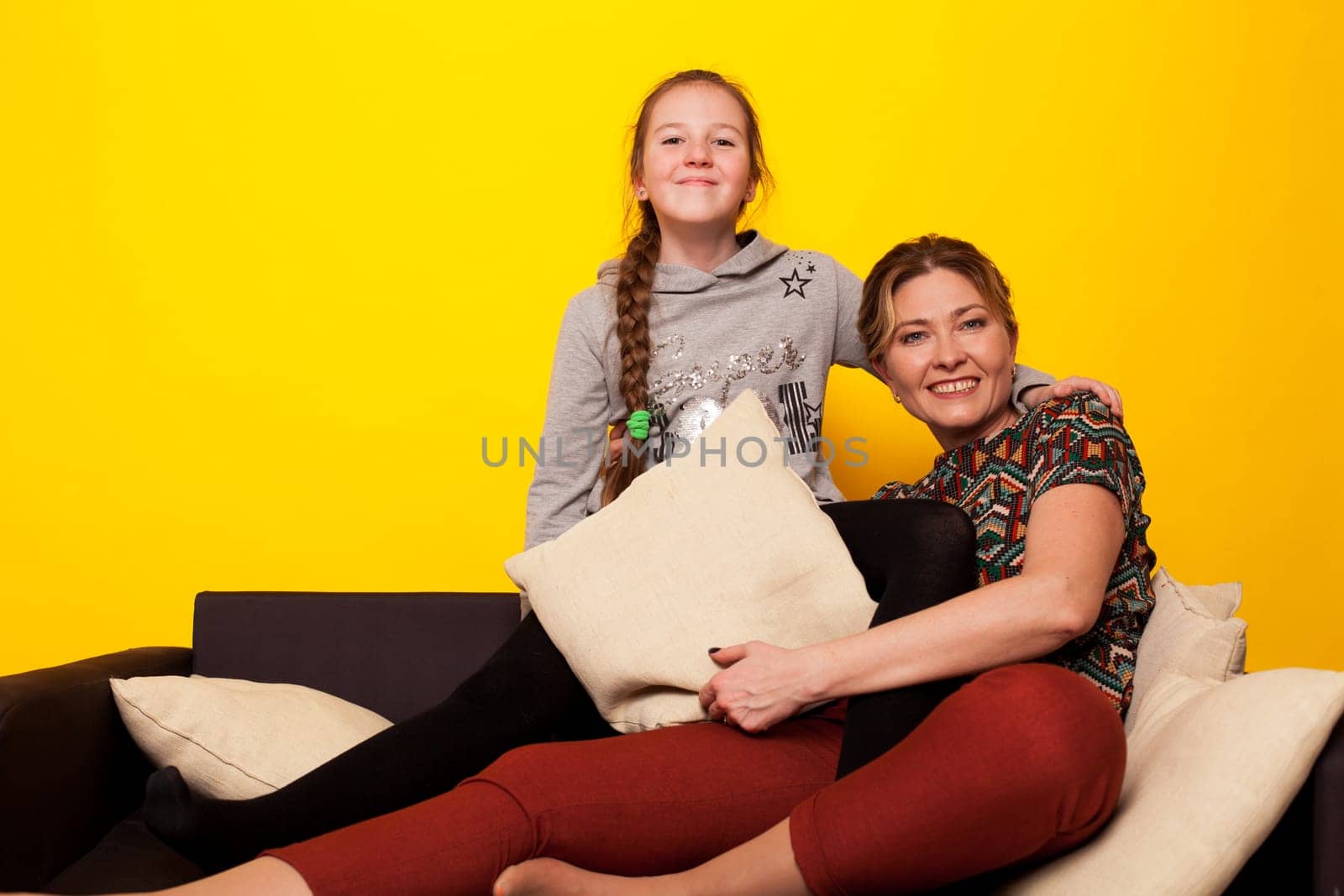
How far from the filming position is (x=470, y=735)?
60.6 inches

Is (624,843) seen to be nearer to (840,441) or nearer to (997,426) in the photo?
(997,426)

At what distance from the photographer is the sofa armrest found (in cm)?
148

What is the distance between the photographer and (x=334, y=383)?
8.91 ft

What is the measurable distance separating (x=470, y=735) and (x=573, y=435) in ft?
2.39

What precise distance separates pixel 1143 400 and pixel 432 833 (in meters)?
1.99

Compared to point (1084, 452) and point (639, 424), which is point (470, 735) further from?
point (1084, 452)

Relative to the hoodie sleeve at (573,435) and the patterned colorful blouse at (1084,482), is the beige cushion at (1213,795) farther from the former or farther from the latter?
the hoodie sleeve at (573,435)

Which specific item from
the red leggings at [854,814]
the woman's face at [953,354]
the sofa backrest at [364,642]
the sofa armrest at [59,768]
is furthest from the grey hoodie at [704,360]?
the red leggings at [854,814]

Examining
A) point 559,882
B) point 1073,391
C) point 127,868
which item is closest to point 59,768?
point 127,868

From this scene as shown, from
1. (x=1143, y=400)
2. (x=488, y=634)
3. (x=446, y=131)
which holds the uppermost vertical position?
(x=446, y=131)

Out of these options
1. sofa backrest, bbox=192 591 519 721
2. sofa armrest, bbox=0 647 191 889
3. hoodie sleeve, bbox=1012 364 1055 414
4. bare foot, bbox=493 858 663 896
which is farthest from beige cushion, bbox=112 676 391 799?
hoodie sleeve, bbox=1012 364 1055 414

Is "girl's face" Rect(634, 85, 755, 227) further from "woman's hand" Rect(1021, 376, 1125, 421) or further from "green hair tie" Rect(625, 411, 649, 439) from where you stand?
"woman's hand" Rect(1021, 376, 1125, 421)

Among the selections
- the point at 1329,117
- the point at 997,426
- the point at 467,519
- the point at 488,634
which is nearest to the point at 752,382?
the point at 997,426

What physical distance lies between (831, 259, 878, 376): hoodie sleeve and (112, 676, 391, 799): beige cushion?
3.44 ft
